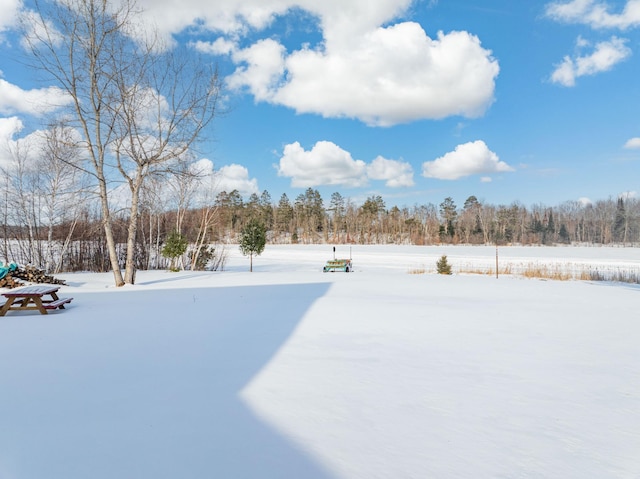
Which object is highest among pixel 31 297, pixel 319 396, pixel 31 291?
pixel 31 291

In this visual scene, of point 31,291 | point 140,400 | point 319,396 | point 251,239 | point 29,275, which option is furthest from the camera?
point 251,239

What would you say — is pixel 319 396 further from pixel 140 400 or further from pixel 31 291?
pixel 31 291

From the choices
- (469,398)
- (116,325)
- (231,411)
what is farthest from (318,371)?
(116,325)

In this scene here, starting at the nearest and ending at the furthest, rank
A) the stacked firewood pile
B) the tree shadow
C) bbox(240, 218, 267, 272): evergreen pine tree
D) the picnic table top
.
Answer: the tree shadow, the picnic table top, the stacked firewood pile, bbox(240, 218, 267, 272): evergreen pine tree

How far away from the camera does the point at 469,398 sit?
2902mm

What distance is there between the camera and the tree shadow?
2012mm

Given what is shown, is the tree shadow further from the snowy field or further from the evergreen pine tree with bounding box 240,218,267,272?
the evergreen pine tree with bounding box 240,218,267,272

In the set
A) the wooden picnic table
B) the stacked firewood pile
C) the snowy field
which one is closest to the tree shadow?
the snowy field

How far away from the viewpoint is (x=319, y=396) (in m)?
2.91

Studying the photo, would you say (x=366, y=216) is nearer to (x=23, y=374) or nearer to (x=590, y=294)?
(x=590, y=294)

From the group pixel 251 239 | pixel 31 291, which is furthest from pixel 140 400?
pixel 251 239

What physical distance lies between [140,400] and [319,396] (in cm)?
140

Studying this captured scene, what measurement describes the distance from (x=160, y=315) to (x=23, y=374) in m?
2.72

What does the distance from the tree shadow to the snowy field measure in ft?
0.05
